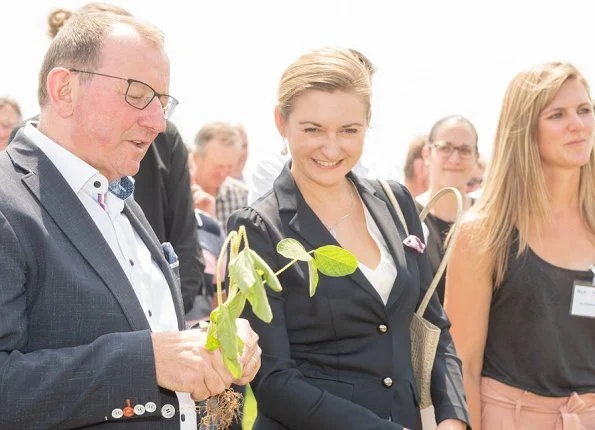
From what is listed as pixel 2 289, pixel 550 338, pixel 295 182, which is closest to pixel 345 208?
pixel 295 182

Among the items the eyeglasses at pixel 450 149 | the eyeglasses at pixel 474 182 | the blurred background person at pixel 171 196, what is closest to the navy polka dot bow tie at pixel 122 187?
the blurred background person at pixel 171 196

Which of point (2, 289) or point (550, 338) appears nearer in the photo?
point (2, 289)

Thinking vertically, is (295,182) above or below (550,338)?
above

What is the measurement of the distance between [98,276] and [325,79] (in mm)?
1318

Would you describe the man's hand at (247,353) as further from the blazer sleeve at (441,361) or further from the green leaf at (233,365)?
the blazer sleeve at (441,361)

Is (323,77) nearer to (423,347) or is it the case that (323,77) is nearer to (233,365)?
(423,347)

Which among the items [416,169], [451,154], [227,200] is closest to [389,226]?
[451,154]

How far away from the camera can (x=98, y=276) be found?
97.0 inches

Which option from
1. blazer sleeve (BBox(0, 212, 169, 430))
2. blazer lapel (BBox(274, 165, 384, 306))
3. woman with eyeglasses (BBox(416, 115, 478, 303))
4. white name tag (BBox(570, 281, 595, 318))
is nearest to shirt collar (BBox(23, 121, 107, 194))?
blazer sleeve (BBox(0, 212, 169, 430))

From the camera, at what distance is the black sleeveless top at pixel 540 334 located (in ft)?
12.8

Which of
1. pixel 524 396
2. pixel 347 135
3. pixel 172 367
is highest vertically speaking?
pixel 347 135

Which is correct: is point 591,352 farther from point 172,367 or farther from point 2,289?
point 2,289

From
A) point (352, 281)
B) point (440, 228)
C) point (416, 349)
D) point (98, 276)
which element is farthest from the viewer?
A: point (440, 228)

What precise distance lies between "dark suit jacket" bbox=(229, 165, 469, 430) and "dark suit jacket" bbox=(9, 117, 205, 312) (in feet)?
4.90
